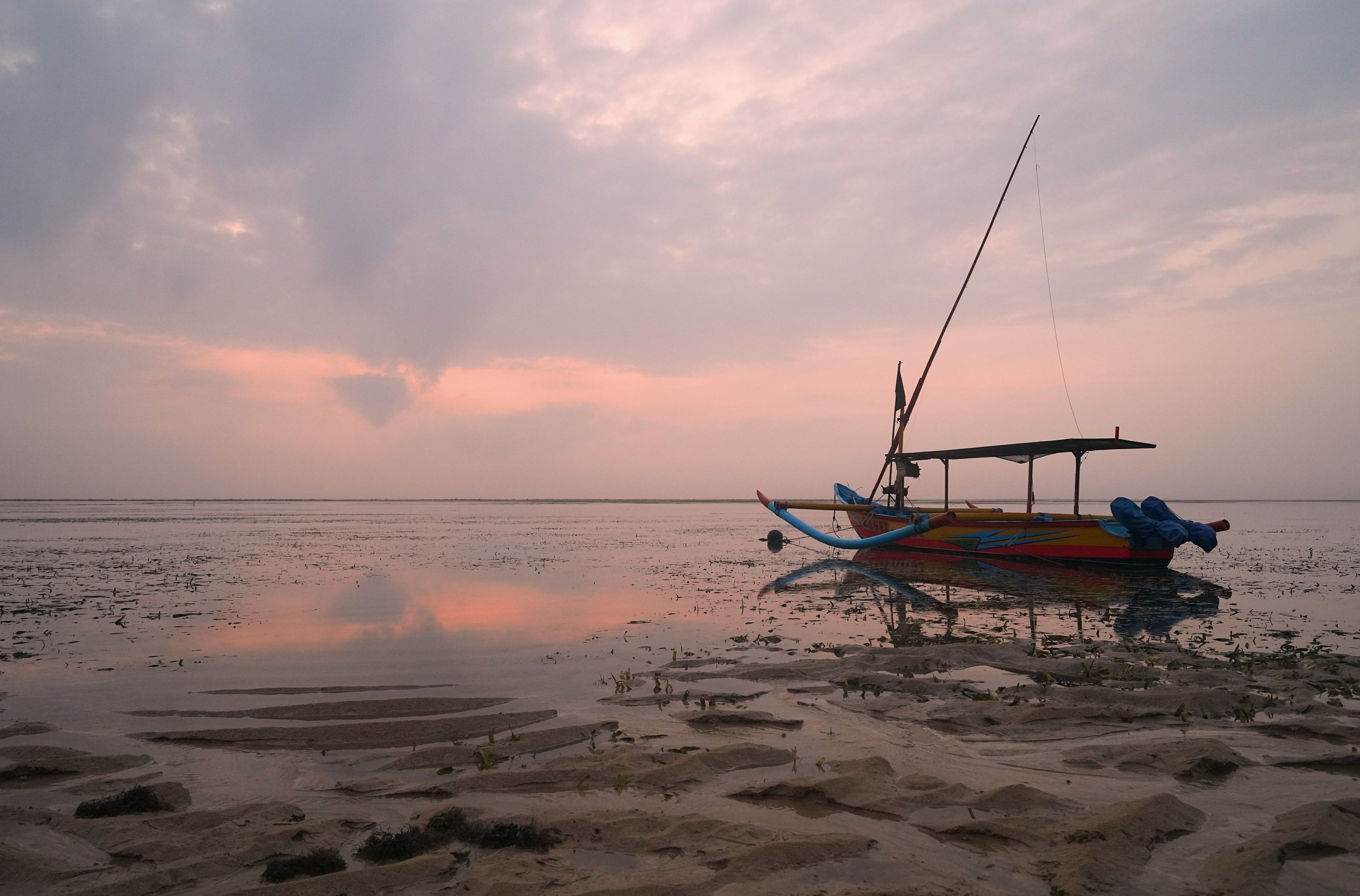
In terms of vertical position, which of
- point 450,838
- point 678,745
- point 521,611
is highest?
point 450,838

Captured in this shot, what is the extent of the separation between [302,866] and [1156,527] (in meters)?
24.3

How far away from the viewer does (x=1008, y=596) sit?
17125 mm

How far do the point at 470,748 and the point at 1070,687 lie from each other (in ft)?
22.3

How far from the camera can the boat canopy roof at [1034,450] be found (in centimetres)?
2386

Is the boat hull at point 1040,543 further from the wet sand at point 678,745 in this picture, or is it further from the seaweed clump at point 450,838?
the seaweed clump at point 450,838

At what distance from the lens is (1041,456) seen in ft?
90.4

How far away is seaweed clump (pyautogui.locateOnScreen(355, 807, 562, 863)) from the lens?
4246 millimetres

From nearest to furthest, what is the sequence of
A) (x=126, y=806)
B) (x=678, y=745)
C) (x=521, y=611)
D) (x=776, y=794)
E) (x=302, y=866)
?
(x=302, y=866) < (x=126, y=806) < (x=776, y=794) < (x=678, y=745) < (x=521, y=611)

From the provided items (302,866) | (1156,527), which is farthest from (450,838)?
(1156,527)

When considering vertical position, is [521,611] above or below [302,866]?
below

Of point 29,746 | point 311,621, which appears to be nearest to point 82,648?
point 311,621

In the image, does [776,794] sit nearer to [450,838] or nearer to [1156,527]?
[450,838]

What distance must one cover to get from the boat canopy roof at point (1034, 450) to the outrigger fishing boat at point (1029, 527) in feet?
0.13

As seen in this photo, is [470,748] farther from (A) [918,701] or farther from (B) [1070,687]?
(B) [1070,687]
